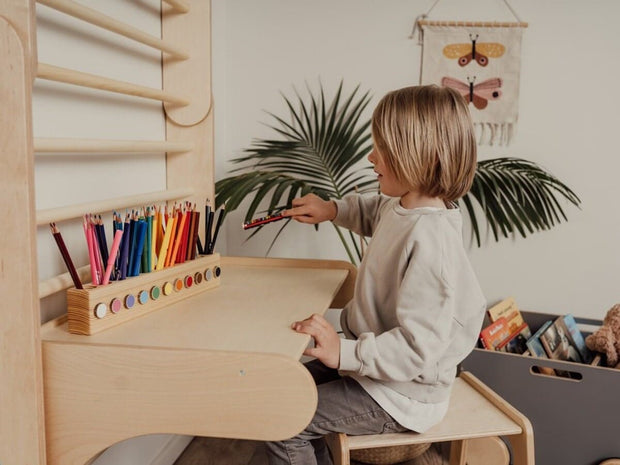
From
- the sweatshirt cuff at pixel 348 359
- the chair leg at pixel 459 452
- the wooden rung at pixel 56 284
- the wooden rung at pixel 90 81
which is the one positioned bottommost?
the chair leg at pixel 459 452

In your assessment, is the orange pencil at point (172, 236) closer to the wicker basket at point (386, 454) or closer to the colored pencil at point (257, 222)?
the colored pencil at point (257, 222)

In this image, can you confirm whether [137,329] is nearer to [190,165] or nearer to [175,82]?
[190,165]

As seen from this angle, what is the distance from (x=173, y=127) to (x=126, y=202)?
36cm

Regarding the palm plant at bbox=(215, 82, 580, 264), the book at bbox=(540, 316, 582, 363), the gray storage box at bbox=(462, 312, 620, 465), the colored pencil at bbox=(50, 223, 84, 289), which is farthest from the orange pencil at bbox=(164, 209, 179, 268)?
the book at bbox=(540, 316, 582, 363)

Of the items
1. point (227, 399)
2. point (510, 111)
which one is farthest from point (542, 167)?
point (227, 399)

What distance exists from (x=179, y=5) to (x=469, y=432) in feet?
3.80

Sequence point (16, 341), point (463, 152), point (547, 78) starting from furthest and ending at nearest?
point (547, 78), point (463, 152), point (16, 341)

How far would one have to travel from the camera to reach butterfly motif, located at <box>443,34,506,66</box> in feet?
7.32

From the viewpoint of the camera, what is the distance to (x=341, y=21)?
7.51 feet

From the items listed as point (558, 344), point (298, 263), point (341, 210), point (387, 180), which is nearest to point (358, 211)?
point (341, 210)

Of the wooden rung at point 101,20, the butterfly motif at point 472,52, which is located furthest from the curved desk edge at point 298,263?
the butterfly motif at point 472,52

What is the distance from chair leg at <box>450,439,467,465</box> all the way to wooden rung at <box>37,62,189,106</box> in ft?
3.82

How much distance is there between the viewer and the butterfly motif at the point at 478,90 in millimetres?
2250

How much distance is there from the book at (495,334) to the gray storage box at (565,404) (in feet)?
0.29
